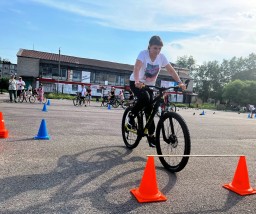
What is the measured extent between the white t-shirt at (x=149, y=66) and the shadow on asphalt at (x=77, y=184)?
1.50 meters

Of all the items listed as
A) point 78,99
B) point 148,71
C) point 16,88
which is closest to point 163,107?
point 148,71

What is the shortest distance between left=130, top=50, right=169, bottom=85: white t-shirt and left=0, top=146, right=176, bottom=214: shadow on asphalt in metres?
1.50

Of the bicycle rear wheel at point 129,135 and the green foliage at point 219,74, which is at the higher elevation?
the green foliage at point 219,74

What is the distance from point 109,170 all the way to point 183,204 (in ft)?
4.33

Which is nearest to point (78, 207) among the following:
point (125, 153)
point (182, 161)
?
point (182, 161)

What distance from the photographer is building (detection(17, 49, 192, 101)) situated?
169 ft

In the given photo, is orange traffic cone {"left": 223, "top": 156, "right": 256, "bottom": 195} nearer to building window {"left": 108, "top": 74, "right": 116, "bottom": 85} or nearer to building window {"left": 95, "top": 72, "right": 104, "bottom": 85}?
building window {"left": 95, "top": 72, "right": 104, "bottom": 85}

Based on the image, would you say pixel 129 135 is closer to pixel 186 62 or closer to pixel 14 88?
pixel 14 88

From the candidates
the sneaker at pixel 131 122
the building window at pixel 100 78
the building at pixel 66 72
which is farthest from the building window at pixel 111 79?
the sneaker at pixel 131 122

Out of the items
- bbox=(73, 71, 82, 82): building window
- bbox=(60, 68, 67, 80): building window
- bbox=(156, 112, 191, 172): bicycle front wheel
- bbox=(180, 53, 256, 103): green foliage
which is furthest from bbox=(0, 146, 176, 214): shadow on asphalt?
bbox=(180, 53, 256, 103): green foliage

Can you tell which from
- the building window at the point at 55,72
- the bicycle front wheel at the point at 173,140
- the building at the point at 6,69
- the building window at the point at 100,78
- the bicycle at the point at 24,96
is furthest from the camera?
the building at the point at 6,69

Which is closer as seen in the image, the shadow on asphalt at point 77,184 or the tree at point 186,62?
the shadow on asphalt at point 77,184

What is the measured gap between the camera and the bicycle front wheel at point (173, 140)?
382 centimetres

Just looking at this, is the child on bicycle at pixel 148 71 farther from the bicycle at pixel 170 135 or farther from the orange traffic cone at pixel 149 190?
the orange traffic cone at pixel 149 190
